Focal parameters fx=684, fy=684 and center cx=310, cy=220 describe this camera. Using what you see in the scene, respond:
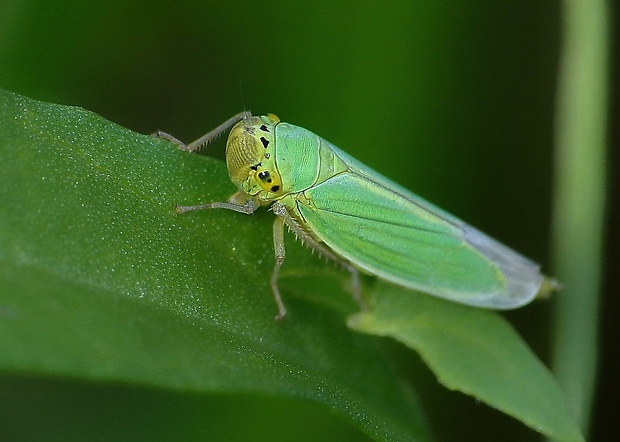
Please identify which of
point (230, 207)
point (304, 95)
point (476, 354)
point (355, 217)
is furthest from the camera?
point (304, 95)

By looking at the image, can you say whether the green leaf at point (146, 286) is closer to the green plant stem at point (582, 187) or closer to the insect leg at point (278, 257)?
the insect leg at point (278, 257)

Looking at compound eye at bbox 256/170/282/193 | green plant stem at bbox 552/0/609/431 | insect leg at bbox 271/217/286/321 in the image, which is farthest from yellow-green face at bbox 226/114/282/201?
green plant stem at bbox 552/0/609/431

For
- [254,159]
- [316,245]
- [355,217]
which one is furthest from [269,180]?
[355,217]

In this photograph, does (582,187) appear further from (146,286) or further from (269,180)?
(146,286)

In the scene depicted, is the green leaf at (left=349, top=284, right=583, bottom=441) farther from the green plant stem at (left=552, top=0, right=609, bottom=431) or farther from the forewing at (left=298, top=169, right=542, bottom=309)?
the green plant stem at (left=552, top=0, right=609, bottom=431)

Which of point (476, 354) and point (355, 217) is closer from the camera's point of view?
point (476, 354)

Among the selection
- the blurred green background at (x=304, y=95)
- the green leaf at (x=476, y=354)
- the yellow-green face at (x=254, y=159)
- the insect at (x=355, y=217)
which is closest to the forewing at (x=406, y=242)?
the insect at (x=355, y=217)

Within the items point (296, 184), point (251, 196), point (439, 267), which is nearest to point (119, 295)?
point (251, 196)
